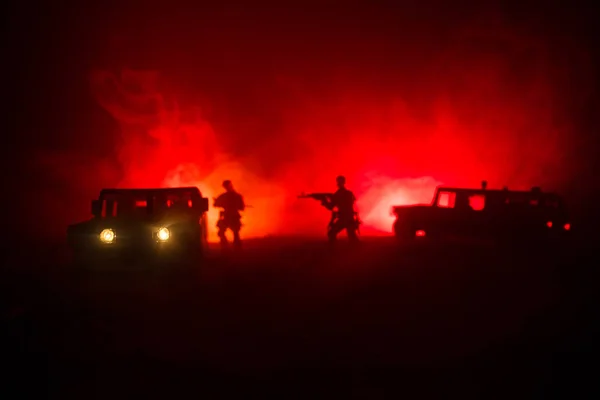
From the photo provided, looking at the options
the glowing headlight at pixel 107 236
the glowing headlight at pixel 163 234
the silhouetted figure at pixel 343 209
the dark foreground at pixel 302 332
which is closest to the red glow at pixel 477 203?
the silhouetted figure at pixel 343 209

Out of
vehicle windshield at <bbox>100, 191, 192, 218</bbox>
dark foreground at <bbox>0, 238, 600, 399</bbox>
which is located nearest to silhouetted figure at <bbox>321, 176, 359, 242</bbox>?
dark foreground at <bbox>0, 238, 600, 399</bbox>

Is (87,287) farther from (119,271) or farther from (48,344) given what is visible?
(48,344)

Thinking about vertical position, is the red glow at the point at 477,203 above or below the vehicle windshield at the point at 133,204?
above

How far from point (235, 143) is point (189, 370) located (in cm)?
2394

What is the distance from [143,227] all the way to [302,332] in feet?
14.7

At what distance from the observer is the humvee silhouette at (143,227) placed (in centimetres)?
1040

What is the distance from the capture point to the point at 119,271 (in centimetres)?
1048

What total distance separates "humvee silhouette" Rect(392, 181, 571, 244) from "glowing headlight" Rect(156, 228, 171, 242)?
8.80m

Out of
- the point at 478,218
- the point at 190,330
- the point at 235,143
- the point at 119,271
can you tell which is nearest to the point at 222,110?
the point at 235,143

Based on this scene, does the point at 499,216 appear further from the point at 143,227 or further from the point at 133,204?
the point at 143,227

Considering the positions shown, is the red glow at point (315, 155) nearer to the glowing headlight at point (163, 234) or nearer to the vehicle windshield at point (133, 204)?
the vehicle windshield at point (133, 204)

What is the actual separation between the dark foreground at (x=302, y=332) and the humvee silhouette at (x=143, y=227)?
390 mm

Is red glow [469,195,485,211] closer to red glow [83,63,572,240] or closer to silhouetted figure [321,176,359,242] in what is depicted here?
silhouetted figure [321,176,359,242]

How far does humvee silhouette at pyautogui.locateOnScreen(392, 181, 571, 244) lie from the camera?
1591 cm
